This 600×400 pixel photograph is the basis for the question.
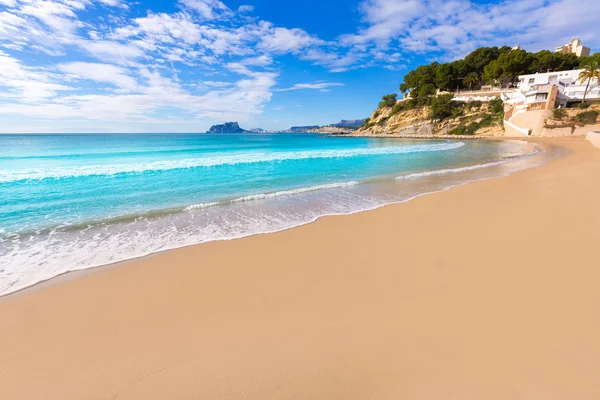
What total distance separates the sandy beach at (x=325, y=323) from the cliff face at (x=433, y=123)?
63.6m

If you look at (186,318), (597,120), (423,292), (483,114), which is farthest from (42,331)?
(483,114)

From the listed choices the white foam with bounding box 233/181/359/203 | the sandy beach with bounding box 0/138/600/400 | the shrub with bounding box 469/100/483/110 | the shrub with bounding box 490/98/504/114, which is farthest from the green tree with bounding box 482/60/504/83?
the sandy beach with bounding box 0/138/600/400

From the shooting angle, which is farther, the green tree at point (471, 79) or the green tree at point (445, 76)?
the green tree at point (445, 76)

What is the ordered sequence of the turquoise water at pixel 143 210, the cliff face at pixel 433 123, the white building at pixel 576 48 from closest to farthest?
1. the turquoise water at pixel 143 210
2. the cliff face at pixel 433 123
3. the white building at pixel 576 48

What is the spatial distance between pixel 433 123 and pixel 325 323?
74760mm

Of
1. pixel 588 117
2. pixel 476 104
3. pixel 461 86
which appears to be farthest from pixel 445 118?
pixel 588 117

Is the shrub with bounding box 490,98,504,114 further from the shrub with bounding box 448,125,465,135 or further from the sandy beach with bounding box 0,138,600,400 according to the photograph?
the sandy beach with bounding box 0,138,600,400

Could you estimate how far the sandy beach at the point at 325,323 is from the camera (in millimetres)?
2363

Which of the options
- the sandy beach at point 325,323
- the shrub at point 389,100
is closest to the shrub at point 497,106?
the shrub at point 389,100

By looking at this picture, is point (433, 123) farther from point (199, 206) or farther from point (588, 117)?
point (199, 206)

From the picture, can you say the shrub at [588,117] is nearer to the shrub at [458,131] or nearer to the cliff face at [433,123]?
the cliff face at [433,123]

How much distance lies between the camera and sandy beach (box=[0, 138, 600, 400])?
2.36 m

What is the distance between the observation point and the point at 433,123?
65438 millimetres

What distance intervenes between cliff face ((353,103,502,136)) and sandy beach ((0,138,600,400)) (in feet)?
209
